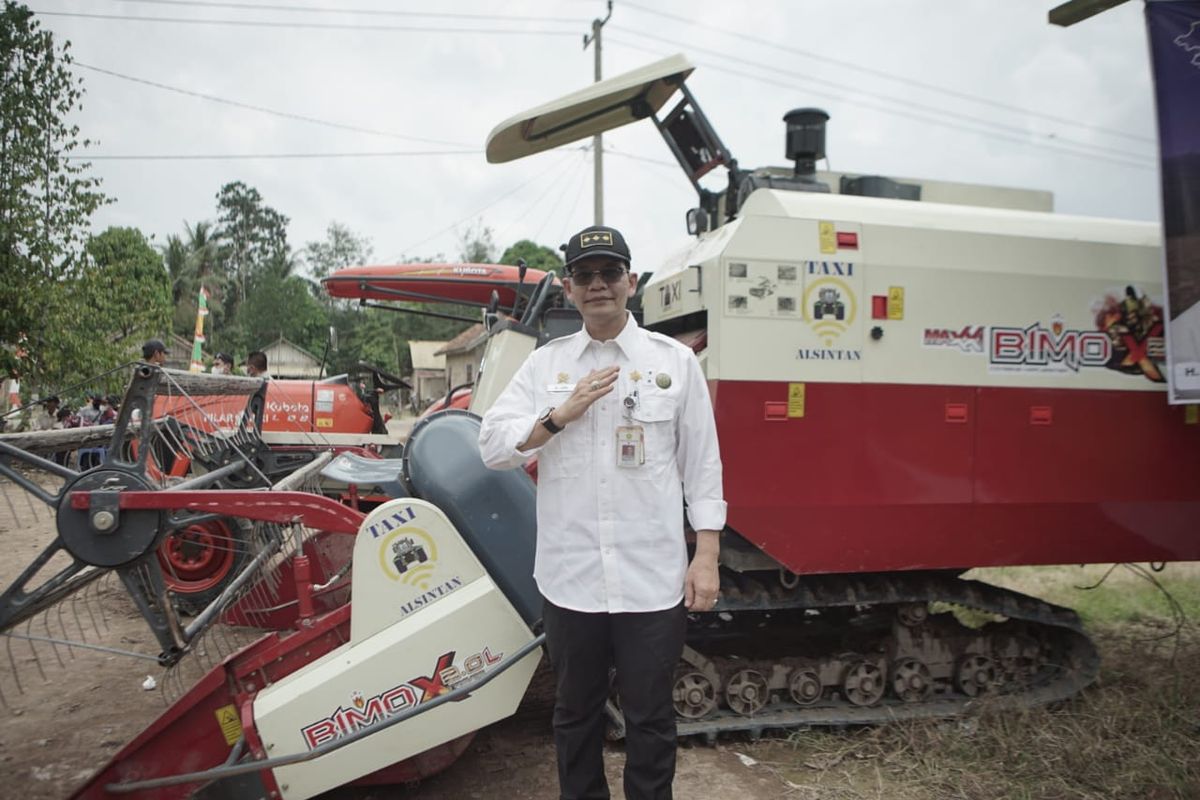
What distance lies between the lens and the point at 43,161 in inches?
311

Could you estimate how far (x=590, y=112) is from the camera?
13.2ft

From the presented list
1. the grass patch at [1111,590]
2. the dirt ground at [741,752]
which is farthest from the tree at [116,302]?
the grass patch at [1111,590]

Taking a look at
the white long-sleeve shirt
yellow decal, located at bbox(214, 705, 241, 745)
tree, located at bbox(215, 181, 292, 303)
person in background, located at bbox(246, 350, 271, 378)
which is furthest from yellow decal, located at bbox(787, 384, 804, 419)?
tree, located at bbox(215, 181, 292, 303)

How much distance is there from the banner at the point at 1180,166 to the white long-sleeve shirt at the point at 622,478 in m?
2.43

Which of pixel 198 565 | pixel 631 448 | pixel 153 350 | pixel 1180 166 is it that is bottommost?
pixel 198 565

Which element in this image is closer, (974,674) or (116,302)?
(974,674)

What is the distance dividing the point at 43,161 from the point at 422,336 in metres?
41.2

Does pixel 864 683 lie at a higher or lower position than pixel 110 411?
lower

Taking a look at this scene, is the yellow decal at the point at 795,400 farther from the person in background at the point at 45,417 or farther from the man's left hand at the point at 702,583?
the person in background at the point at 45,417

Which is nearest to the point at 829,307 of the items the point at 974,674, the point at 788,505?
→ the point at 788,505

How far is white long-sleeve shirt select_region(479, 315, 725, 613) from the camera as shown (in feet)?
6.81

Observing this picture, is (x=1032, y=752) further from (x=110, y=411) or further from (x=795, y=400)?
(x=110, y=411)

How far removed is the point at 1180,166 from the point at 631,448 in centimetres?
291

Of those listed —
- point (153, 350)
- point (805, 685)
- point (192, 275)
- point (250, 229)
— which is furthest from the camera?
point (250, 229)
